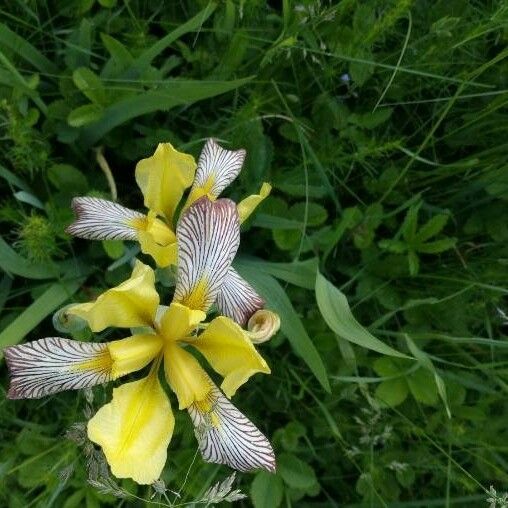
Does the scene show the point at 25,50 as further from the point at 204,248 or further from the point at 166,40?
the point at 204,248

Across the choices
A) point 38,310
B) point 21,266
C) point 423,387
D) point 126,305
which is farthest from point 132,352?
point 423,387

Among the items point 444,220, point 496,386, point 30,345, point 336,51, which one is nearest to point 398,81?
point 336,51

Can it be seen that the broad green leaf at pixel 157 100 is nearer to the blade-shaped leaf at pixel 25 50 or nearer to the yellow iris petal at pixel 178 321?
the blade-shaped leaf at pixel 25 50

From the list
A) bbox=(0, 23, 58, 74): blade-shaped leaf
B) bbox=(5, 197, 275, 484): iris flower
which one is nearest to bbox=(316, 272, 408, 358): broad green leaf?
bbox=(5, 197, 275, 484): iris flower

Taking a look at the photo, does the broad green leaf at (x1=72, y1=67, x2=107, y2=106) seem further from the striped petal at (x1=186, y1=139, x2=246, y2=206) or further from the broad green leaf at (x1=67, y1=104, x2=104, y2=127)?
the striped petal at (x1=186, y1=139, x2=246, y2=206)

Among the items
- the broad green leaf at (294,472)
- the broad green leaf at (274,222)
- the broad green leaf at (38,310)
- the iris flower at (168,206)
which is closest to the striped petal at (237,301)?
the iris flower at (168,206)

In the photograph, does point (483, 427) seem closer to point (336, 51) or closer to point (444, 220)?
point (444, 220)
